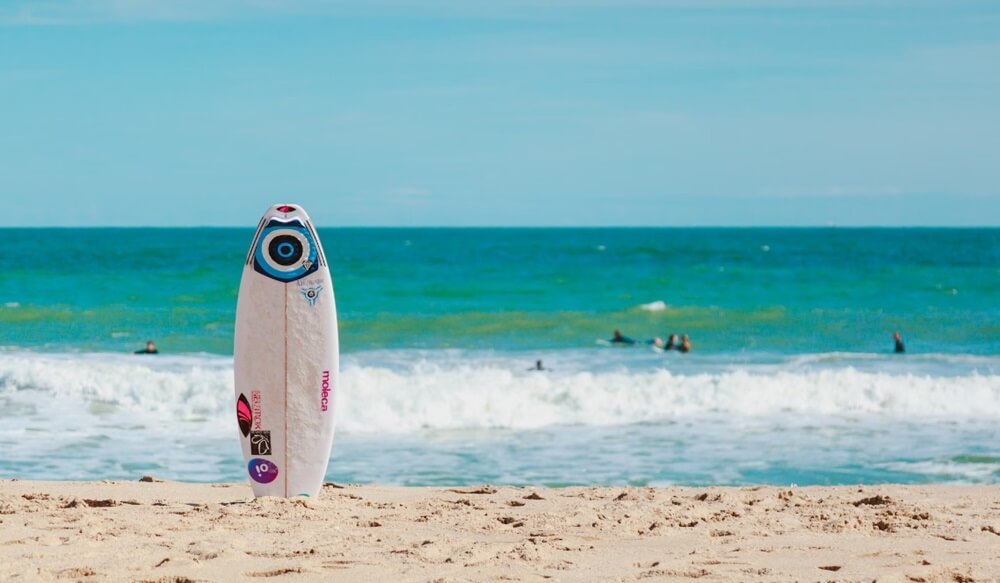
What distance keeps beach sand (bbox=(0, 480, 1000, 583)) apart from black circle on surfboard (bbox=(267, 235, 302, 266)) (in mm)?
1341

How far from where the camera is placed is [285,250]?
664cm

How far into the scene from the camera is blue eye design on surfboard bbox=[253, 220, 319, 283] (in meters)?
6.58

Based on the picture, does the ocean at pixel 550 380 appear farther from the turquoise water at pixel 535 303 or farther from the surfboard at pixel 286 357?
the surfboard at pixel 286 357

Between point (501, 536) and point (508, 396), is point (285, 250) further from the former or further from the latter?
point (508, 396)

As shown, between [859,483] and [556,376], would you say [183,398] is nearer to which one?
[556,376]

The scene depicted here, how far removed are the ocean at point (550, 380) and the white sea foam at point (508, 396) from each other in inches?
1.6

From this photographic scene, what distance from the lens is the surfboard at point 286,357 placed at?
262 inches

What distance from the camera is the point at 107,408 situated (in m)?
12.2

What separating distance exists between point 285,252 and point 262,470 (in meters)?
1.25

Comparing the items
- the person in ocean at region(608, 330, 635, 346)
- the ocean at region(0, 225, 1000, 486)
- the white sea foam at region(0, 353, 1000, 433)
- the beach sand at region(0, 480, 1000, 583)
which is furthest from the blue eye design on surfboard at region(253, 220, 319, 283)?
the person in ocean at region(608, 330, 635, 346)

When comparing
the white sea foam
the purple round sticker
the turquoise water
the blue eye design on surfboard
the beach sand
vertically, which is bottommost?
the beach sand

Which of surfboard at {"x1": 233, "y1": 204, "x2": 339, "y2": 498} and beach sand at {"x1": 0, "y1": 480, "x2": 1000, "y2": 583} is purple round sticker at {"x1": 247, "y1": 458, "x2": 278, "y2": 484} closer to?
surfboard at {"x1": 233, "y1": 204, "x2": 339, "y2": 498}

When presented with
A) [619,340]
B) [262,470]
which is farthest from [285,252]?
[619,340]

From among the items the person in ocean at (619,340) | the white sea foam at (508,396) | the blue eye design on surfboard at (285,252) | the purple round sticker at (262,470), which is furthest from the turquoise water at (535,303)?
the blue eye design on surfboard at (285,252)
